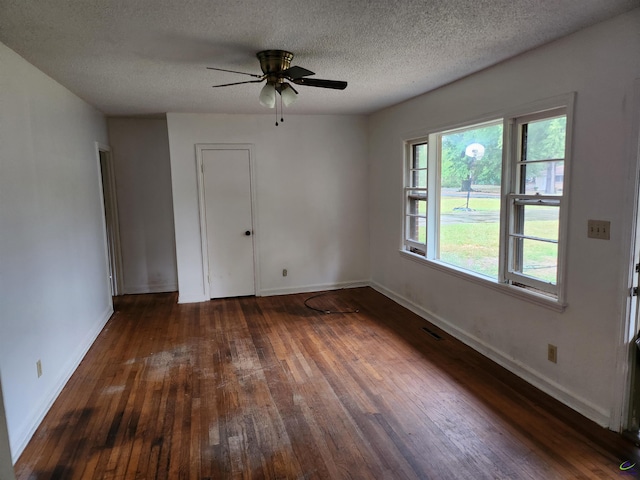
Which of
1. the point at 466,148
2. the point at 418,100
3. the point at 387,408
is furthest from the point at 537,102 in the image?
the point at 387,408

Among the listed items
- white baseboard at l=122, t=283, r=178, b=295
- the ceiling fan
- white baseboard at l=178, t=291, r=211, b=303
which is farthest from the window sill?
white baseboard at l=122, t=283, r=178, b=295

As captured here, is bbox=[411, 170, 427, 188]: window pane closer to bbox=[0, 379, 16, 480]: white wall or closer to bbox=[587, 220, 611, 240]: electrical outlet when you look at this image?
bbox=[587, 220, 611, 240]: electrical outlet

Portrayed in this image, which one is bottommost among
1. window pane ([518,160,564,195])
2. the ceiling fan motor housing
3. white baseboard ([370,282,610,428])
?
white baseboard ([370,282,610,428])

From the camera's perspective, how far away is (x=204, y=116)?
511cm

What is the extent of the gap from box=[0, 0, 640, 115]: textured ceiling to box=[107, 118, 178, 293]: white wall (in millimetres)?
1877

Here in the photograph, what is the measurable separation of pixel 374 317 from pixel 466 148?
6.76 ft

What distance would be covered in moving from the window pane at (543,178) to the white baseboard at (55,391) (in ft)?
11.9

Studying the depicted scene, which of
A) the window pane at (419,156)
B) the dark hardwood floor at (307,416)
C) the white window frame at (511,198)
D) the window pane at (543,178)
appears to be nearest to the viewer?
the dark hardwood floor at (307,416)

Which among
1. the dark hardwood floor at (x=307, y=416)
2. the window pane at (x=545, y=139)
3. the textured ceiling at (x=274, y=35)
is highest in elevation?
the textured ceiling at (x=274, y=35)

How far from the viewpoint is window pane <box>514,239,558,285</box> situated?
9.39 ft

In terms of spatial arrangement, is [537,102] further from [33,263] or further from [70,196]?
[70,196]

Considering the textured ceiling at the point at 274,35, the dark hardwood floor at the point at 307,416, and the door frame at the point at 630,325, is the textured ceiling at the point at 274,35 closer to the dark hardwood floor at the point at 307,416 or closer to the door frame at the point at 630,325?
the door frame at the point at 630,325

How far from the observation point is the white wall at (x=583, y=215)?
230 cm

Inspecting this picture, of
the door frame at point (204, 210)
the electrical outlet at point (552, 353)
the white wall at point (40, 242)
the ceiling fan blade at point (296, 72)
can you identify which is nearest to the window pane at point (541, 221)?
the electrical outlet at point (552, 353)
